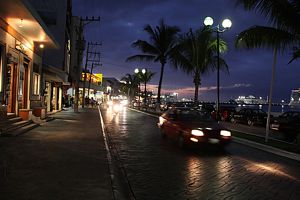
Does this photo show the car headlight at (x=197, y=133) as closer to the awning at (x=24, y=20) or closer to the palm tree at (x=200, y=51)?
the awning at (x=24, y=20)

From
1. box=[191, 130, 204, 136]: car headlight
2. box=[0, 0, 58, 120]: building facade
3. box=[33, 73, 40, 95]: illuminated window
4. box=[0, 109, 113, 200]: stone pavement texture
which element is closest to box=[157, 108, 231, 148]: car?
box=[191, 130, 204, 136]: car headlight

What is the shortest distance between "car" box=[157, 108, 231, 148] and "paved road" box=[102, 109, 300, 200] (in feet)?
1.36

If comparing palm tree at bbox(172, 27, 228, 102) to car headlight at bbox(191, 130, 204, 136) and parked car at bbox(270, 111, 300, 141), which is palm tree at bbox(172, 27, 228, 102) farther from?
car headlight at bbox(191, 130, 204, 136)

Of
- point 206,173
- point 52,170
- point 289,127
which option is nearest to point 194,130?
point 206,173

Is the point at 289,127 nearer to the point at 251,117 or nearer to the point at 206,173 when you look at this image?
the point at 251,117

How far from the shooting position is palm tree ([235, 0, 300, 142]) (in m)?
13.4

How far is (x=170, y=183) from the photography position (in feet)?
25.0

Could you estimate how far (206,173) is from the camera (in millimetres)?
8742

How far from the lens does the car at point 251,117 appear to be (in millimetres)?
28344

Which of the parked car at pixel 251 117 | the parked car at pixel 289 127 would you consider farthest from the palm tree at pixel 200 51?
the parked car at pixel 289 127

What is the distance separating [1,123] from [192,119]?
7.12 meters

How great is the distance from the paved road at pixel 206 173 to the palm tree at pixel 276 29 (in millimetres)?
4348

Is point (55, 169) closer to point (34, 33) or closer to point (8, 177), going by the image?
point (8, 177)

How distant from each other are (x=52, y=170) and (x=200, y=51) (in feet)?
68.0
